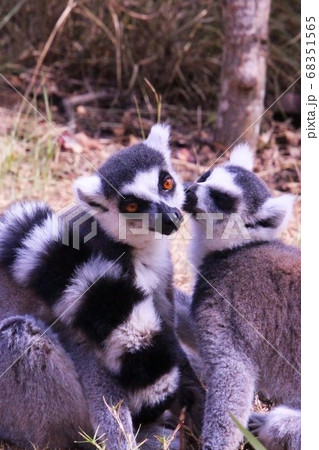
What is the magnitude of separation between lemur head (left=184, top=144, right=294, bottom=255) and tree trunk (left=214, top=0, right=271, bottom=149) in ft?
8.78

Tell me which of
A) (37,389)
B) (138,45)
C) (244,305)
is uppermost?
(138,45)

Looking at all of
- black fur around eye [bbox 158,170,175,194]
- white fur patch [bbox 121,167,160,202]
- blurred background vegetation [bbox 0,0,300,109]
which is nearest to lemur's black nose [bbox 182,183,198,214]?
black fur around eye [bbox 158,170,175,194]

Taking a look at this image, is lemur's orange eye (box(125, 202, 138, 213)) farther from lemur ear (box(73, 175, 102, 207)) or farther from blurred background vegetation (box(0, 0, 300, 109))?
blurred background vegetation (box(0, 0, 300, 109))

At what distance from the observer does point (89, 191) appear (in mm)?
3486

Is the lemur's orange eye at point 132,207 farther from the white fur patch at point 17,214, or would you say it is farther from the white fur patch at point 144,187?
the white fur patch at point 17,214

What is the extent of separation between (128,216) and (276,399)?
1.11 metres

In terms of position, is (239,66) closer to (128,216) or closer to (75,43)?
(75,43)

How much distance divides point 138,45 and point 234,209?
4.56m

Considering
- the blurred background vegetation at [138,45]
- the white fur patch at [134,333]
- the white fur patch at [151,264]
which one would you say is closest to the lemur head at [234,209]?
the white fur patch at [151,264]

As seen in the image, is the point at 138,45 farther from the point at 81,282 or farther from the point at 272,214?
the point at 81,282

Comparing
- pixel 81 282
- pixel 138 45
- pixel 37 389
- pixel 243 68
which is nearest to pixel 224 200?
pixel 81 282

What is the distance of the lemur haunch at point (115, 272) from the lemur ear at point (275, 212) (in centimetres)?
40

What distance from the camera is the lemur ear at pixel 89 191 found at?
3484 millimetres

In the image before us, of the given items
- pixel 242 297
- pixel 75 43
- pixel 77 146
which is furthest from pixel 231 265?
pixel 75 43
